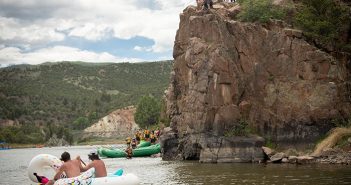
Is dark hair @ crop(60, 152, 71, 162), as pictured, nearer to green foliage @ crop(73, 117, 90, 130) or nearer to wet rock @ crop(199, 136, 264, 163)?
wet rock @ crop(199, 136, 264, 163)

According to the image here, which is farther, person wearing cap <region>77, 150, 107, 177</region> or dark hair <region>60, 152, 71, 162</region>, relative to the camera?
person wearing cap <region>77, 150, 107, 177</region>

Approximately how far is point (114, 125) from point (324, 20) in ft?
390

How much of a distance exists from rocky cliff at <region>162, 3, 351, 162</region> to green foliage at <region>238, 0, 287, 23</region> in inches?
34.7

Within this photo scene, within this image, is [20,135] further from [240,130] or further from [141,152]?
[240,130]

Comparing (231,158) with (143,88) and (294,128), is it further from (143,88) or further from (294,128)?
(143,88)

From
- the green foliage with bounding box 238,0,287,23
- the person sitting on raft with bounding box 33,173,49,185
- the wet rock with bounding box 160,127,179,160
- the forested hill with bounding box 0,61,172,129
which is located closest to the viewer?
the person sitting on raft with bounding box 33,173,49,185

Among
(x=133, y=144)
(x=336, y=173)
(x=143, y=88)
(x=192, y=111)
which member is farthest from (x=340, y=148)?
(x=143, y=88)

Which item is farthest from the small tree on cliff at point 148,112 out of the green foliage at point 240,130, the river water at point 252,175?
the river water at point 252,175

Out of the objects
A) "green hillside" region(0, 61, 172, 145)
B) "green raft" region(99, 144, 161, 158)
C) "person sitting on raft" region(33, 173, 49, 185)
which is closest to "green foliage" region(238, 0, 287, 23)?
"green raft" region(99, 144, 161, 158)

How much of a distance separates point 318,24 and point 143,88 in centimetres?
14172

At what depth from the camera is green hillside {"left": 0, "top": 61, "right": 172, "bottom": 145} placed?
170000 millimetres

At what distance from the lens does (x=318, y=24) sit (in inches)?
1608

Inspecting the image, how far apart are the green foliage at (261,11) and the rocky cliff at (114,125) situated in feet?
365

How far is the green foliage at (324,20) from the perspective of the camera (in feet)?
136
